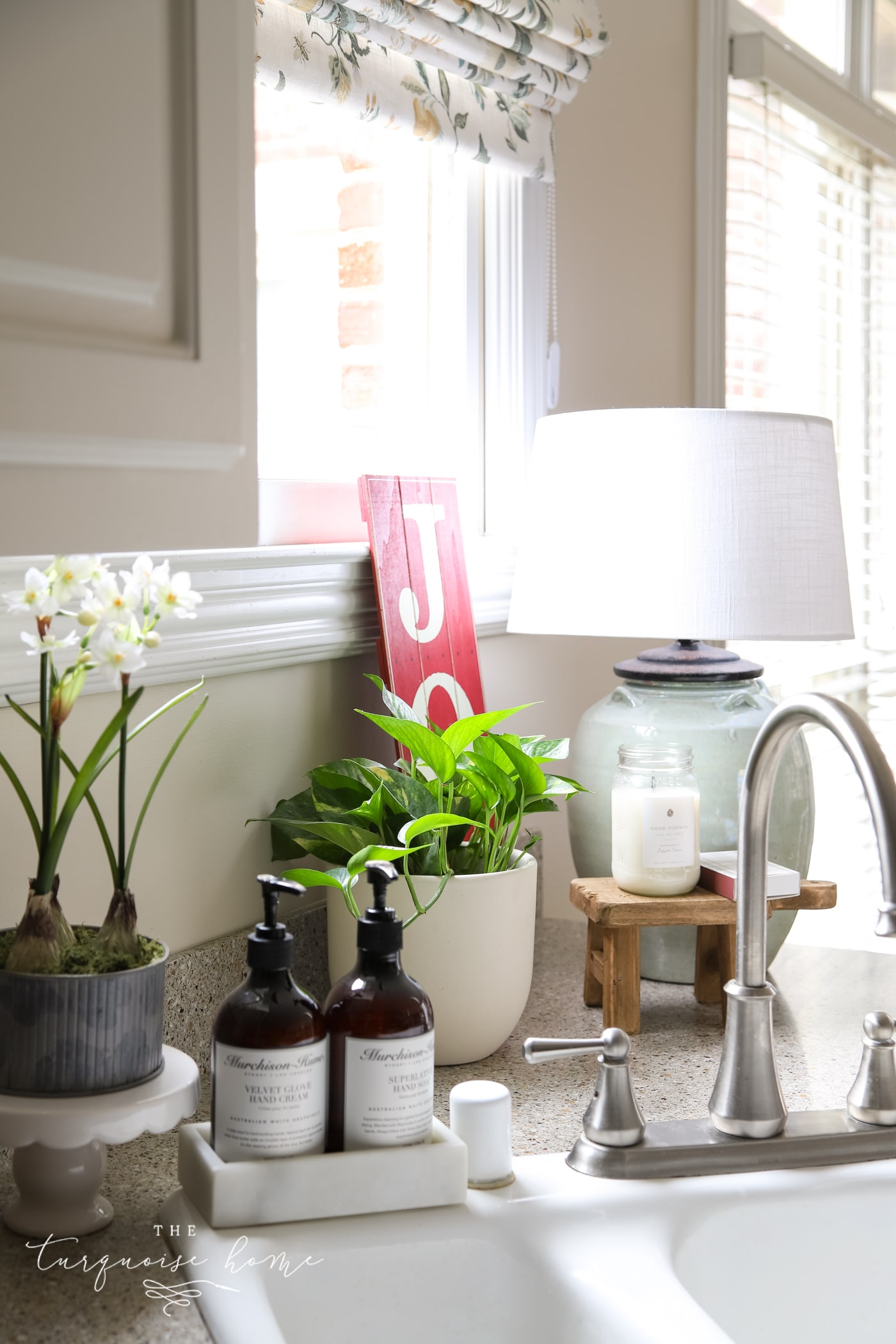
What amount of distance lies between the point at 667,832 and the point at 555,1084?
246 mm

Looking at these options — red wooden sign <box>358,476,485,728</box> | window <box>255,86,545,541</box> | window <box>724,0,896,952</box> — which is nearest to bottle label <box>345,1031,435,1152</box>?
red wooden sign <box>358,476,485,728</box>

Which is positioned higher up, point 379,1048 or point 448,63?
point 448,63

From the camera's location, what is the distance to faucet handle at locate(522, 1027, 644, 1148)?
0.95 m

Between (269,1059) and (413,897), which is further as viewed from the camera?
(413,897)

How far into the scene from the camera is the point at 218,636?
1.15m

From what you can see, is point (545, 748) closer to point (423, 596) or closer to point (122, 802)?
point (423, 596)

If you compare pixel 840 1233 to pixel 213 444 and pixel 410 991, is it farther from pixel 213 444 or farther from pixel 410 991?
pixel 213 444

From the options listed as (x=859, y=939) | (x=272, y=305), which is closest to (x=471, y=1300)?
(x=272, y=305)

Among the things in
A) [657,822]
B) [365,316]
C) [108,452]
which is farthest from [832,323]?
[108,452]

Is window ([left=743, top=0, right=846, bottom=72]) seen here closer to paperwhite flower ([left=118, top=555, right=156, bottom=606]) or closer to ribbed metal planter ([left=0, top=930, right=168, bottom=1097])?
paperwhite flower ([left=118, top=555, right=156, bottom=606])

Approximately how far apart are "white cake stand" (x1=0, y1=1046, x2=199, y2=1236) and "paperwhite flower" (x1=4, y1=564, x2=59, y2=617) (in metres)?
0.28

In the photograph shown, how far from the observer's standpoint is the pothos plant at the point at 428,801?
3.67 feet

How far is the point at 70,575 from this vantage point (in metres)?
0.80

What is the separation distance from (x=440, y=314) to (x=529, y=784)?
77 centimetres
